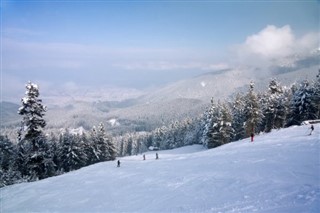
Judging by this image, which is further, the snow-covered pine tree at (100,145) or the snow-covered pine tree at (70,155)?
the snow-covered pine tree at (100,145)

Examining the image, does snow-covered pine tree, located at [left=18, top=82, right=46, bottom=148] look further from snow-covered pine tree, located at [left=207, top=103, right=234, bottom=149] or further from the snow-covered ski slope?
snow-covered pine tree, located at [left=207, top=103, right=234, bottom=149]

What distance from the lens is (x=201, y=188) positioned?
21.0 m

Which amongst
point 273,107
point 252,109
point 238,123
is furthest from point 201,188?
point 238,123

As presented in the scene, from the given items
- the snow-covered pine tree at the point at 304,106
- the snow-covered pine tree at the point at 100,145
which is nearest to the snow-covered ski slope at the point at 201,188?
the snow-covered pine tree at the point at 100,145

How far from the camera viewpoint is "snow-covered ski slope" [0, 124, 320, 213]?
1608 cm

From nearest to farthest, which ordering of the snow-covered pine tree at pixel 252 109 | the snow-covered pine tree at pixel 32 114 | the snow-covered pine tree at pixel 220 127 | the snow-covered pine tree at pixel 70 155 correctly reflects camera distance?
1. the snow-covered pine tree at pixel 32 114
2. the snow-covered pine tree at pixel 70 155
3. the snow-covered pine tree at pixel 252 109
4. the snow-covered pine tree at pixel 220 127

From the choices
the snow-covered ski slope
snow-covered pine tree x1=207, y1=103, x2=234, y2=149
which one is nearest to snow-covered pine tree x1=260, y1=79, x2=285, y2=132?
snow-covered pine tree x1=207, y1=103, x2=234, y2=149

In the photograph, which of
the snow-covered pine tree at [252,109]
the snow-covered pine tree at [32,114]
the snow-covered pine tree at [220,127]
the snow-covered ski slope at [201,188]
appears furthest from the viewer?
the snow-covered pine tree at [220,127]

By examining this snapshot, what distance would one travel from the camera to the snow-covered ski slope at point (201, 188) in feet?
52.7

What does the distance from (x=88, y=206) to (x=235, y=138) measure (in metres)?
61.6

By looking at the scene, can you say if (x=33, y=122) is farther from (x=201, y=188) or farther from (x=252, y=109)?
(x=252, y=109)

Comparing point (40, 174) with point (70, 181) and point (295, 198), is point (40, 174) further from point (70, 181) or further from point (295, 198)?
point (295, 198)

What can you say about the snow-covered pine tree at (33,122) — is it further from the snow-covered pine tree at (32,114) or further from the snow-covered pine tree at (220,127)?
the snow-covered pine tree at (220,127)

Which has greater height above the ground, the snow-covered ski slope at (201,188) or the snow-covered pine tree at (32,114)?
the snow-covered pine tree at (32,114)
